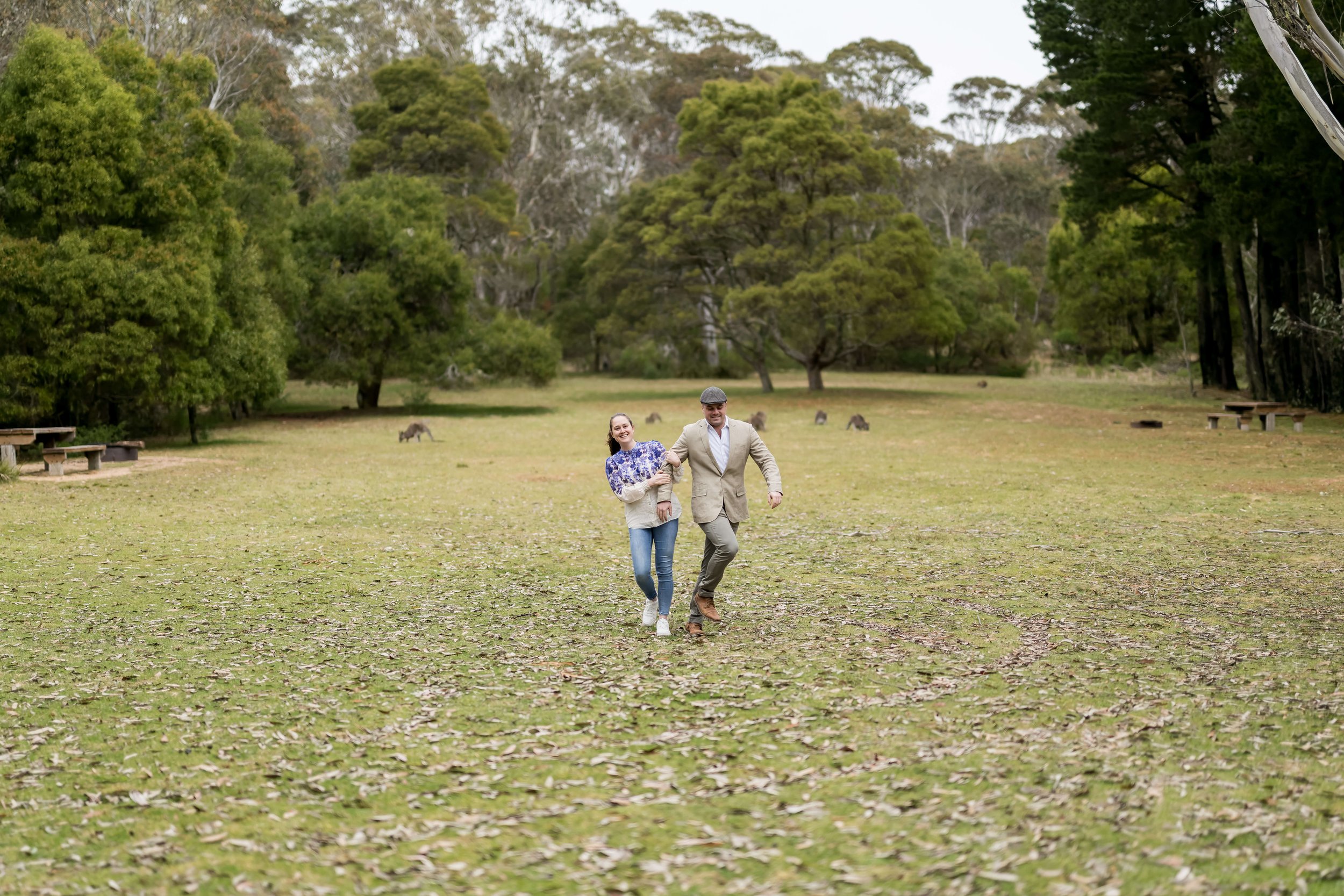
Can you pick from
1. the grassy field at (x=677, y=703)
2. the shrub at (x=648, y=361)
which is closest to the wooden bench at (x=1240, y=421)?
the grassy field at (x=677, y=703)

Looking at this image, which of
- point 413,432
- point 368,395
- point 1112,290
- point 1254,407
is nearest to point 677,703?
point 413,432

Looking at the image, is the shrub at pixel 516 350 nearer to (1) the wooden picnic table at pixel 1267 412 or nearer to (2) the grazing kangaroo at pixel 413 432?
(2) the grazing kangaroo at pixel 413 432

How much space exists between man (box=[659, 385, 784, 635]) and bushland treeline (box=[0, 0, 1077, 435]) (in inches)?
775

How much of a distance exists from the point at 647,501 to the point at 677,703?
2050 millimetres

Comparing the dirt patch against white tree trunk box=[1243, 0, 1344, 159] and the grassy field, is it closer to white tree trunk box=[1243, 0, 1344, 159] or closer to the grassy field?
the grassy field

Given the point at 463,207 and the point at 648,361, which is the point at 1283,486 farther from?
the point at 648,361

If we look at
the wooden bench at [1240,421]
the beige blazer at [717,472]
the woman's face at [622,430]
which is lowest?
the wooden bench at [1240,421]

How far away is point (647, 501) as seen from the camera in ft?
29.8

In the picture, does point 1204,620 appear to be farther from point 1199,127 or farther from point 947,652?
point 1199,127

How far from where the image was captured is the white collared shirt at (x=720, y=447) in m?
9.07

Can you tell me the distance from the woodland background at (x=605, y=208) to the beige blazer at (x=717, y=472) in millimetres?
19195

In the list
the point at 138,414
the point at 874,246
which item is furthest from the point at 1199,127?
the point at 138,414

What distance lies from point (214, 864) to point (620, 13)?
64691 millimetres

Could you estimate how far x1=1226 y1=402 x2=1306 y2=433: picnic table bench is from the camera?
2731cm
